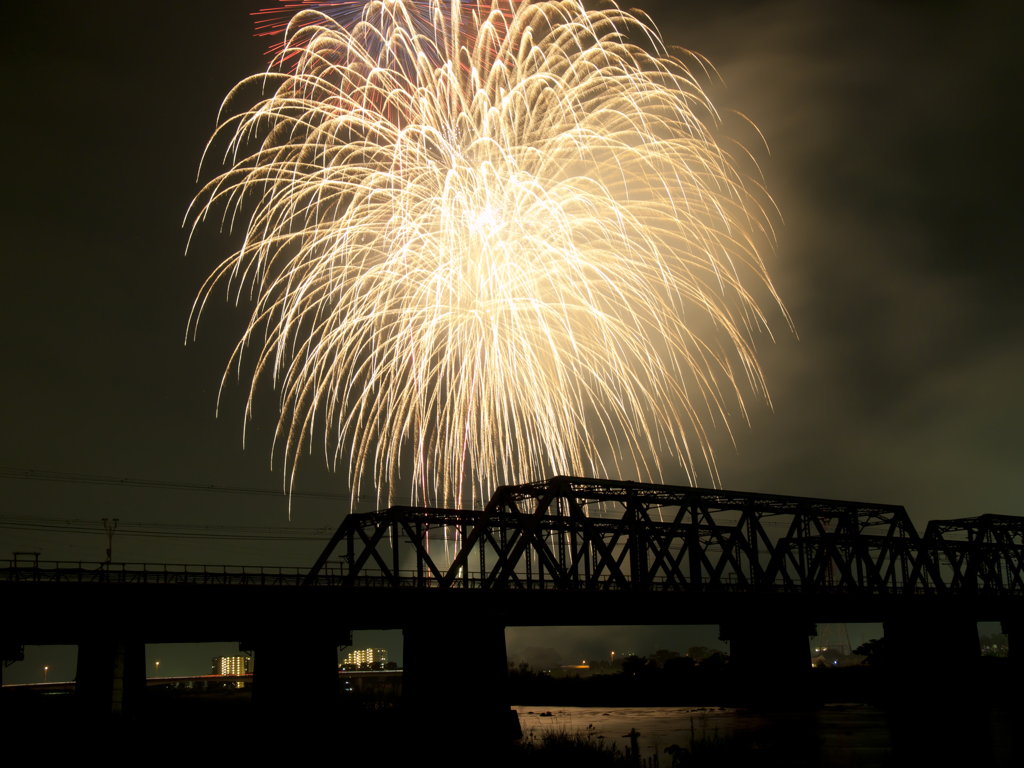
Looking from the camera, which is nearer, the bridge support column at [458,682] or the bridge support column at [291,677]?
the bridge support column at [458,682]

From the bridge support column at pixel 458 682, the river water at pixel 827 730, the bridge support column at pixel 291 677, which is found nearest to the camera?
the river water at pixel 827 730

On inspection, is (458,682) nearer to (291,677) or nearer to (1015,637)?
(291,677)

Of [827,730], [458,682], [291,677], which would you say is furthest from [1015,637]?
[291,677]

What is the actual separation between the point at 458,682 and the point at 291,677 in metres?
8.94

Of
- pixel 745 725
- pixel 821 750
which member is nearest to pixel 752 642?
pixel 745 725

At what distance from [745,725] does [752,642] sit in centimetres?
1877

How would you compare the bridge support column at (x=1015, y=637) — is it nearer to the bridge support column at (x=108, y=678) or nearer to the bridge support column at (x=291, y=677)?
the bridge support column at (x=291, y=677)

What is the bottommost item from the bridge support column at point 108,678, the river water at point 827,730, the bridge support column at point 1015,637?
the river water at point 827,730

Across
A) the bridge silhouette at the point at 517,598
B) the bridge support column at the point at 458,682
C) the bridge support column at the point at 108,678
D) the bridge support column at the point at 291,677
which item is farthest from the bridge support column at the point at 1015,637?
→ the bridge support column at the point at 108,678

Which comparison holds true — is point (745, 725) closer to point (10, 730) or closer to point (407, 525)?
point (407, 525)

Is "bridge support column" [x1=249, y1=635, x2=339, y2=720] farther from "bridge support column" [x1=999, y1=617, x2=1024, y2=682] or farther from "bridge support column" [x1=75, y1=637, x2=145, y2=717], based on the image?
"bridge support column" [x1=999, y1=617, x2=1024, y2=682]

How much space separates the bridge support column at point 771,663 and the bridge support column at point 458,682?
1207 inches

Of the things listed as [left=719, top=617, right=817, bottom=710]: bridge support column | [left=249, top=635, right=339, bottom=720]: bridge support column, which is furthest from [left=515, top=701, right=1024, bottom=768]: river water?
[left=249, top=635, right=339, bottom=720]: bridge support column

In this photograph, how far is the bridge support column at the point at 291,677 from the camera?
4891 cm
